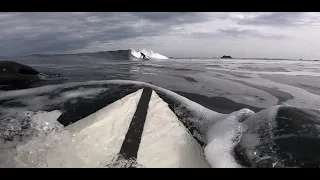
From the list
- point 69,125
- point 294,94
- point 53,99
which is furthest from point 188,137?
point 294,94

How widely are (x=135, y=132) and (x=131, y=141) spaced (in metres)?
0.21

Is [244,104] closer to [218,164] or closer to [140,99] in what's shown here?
[140,99]

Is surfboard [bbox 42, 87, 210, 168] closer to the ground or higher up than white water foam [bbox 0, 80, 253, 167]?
higher up

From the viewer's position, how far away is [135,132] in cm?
318

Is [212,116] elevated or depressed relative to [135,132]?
depressed

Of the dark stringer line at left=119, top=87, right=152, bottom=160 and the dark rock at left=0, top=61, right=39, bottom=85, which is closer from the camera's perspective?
the dark stringer line at left=119, top=87, right=152, bottom=160

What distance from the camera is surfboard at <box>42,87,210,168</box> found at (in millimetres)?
2637

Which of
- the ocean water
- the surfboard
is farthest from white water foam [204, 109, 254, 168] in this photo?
the surfboard

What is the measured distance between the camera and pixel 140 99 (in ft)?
13.6

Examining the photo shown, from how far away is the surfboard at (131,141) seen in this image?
2.64 meters

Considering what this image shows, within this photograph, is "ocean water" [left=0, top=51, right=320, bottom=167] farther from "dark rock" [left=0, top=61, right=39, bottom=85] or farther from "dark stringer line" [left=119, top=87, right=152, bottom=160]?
"dark stringer line" [left=119, top=87, right=152, bottom=160]

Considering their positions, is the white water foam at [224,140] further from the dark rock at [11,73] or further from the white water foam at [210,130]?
the dark rock at [11,73]

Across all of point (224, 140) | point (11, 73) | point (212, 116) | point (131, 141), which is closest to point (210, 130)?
point (224, 140)

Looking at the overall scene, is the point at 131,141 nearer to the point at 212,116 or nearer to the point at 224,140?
the point at 224,140
